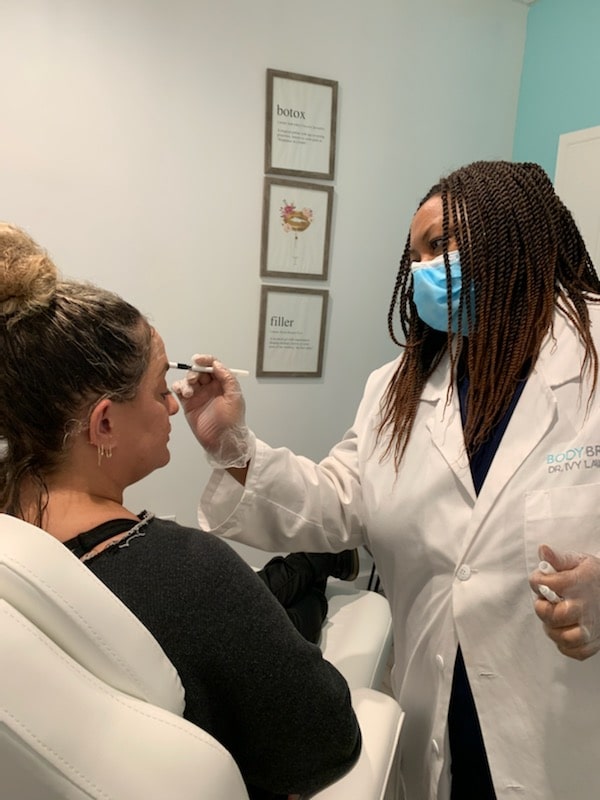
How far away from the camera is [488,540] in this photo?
91 cm

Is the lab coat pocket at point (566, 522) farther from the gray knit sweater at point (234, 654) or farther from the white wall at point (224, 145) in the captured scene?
the white wall at point (224, 145)

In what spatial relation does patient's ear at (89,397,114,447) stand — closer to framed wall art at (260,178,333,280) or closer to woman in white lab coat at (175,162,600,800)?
woman in white lab coat at (175,162,600,800)

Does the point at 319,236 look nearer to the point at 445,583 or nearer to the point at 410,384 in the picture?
the point at 410,384

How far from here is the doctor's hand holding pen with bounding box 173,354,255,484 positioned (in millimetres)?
1104

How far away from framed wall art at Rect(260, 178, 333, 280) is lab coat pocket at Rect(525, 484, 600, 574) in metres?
1.69

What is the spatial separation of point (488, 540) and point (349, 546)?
358mm

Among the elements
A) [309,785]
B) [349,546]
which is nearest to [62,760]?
[309,785]

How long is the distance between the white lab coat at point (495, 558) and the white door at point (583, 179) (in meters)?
1.44

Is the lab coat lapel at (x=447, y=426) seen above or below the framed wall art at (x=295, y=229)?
below

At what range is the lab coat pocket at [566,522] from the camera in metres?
0.85

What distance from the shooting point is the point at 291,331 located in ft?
7.94

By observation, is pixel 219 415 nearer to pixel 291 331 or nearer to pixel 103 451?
pixel 103 451

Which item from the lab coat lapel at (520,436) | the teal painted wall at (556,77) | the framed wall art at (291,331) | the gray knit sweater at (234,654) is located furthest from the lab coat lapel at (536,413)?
the teal painted wall at (556,77)

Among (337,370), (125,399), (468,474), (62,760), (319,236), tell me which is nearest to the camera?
(62,760)
